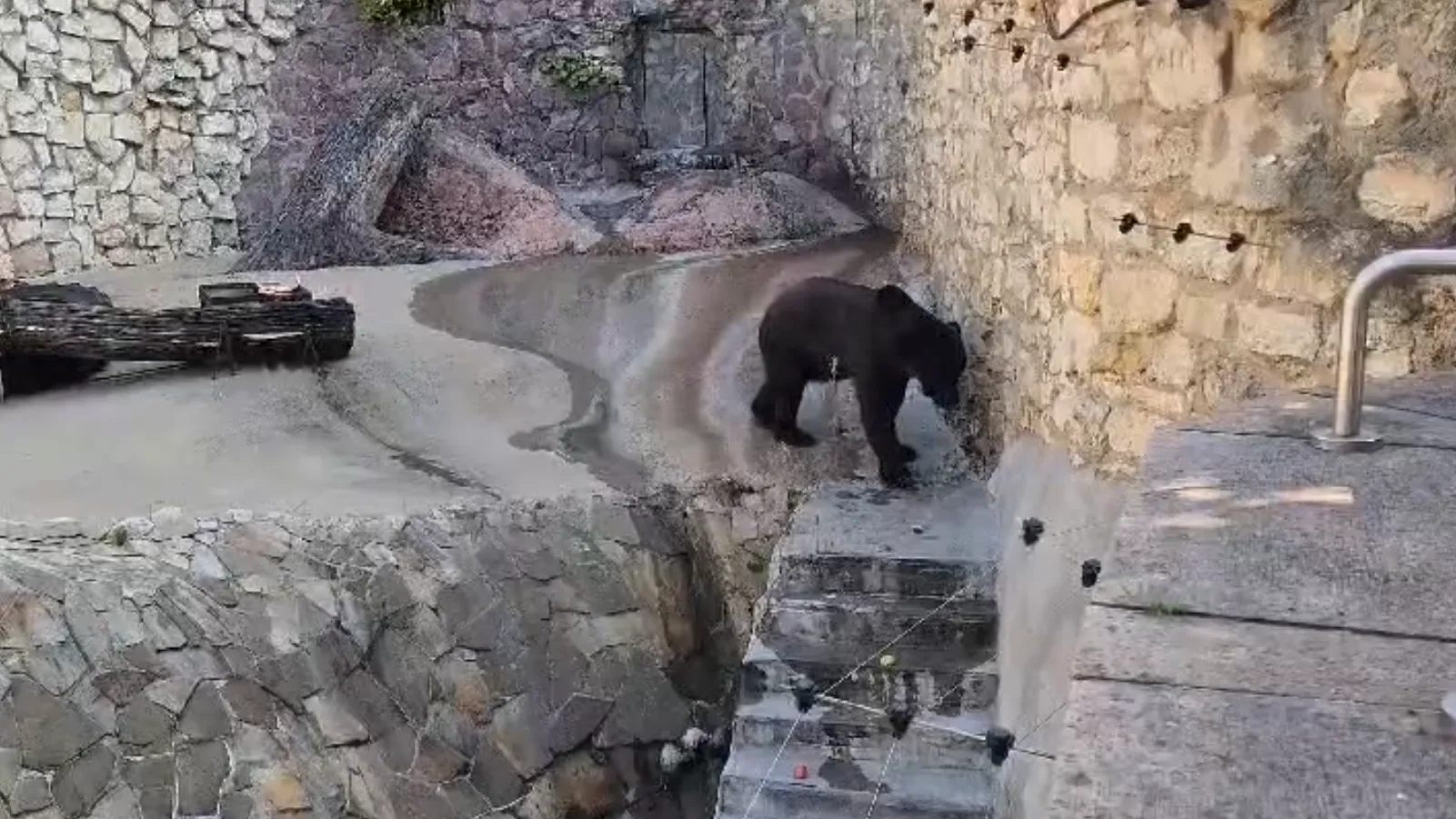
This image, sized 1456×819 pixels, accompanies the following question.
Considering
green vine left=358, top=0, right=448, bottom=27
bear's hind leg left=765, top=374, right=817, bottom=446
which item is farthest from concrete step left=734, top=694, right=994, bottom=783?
green vine left=358, top=0, right=448, bottom=27

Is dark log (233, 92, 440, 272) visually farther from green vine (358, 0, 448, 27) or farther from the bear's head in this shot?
the bear's head

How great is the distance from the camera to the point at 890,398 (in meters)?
5.25

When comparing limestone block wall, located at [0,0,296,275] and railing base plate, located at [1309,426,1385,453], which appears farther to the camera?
limestone block wall, located at [0,0,296,275]

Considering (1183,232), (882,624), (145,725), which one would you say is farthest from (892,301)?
(145,725)

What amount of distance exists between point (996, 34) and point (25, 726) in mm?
3640

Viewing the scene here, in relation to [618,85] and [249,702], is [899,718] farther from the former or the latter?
[618,85]

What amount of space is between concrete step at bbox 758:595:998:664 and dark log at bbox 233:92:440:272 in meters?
5.73

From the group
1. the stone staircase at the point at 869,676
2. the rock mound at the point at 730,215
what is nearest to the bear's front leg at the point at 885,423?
the stone staircase at the point at 869,676

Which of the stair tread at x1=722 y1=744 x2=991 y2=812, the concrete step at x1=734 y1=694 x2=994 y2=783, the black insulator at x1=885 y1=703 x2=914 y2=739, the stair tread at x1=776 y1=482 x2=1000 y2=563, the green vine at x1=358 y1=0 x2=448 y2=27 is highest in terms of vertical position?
the green vine at x1=358 y1=0 x2=448 y2=27

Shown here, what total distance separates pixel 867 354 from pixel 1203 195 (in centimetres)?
198

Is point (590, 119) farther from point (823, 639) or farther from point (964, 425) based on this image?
point (823, 639)

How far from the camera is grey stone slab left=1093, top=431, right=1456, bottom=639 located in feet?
5.40

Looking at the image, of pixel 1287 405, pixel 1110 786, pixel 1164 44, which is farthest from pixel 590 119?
pixel 1110 786

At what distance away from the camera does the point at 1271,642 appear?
1.56m
